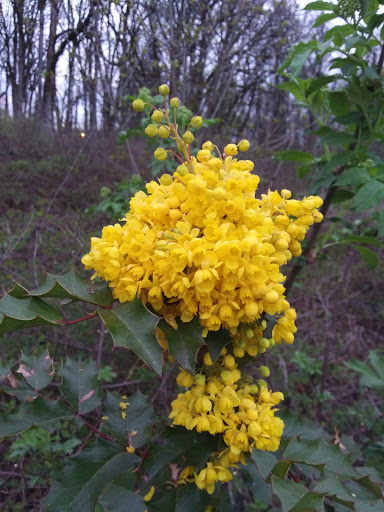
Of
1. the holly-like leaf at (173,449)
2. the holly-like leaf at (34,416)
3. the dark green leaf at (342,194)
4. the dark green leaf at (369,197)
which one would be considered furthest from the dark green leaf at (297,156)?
the holly-like leaf at (34,416)

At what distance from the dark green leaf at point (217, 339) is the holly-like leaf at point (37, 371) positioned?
57 centimetres

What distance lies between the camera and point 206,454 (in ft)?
3.32

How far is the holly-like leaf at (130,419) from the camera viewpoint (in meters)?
1.15

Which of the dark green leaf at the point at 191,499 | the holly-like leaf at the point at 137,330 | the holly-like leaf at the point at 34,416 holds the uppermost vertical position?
the holly-like leaf at the point at 137,330

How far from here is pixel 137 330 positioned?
766 mm

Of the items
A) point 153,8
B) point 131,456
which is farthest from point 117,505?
point 153,8

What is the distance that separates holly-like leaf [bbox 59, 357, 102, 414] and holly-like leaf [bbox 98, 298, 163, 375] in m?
0.49

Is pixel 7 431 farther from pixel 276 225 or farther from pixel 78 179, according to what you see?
pixel 78 179

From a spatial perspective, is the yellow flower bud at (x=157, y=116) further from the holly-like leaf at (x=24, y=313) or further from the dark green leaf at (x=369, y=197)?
A: the dark green leaf at (x=369, y=197)

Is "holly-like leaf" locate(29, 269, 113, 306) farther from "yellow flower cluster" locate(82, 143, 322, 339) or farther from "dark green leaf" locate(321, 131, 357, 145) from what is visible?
"dark green leaf" locate(321, 131, 357, 145)

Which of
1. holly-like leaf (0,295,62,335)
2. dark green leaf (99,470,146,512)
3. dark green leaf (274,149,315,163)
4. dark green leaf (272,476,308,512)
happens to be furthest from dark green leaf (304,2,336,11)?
dark green leaf (99,470,146,512)

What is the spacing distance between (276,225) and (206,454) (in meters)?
0.61

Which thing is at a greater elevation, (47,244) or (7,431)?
(7,431)

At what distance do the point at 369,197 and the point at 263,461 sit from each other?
102 cm
